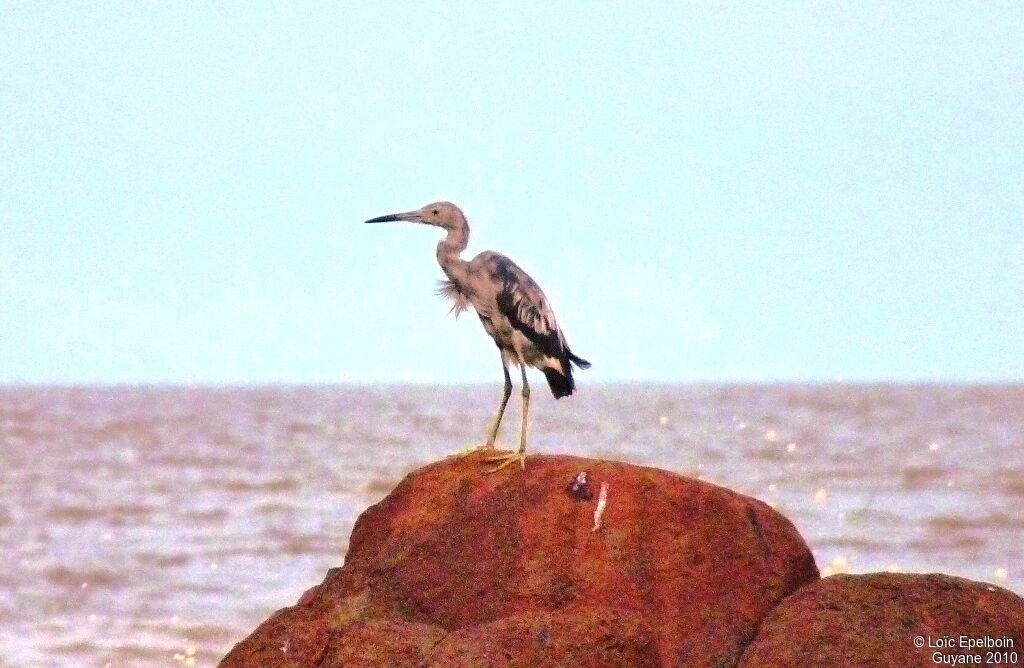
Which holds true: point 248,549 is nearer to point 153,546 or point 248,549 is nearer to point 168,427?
point 153,546

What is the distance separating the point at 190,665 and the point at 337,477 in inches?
674

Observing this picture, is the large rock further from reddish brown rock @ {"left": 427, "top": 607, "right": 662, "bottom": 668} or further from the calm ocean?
the calm ocean

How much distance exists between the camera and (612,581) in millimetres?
5867

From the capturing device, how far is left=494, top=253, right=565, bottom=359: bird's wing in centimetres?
684

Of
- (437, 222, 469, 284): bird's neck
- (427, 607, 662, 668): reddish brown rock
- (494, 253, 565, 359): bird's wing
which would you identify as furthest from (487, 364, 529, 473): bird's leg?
(427, 607, 662, 668): reddish brown rock

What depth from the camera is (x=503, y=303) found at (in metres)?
6.89

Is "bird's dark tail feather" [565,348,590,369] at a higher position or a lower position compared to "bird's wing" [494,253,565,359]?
lower

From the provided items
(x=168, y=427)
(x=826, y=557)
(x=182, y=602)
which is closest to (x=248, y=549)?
(x=182, y=602)

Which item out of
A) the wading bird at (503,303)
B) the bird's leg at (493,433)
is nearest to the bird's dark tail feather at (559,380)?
the wading bird at (503,303)

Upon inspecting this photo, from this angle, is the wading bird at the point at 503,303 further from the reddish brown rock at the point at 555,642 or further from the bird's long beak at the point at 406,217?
the reddish brown rock at the point at 555,642

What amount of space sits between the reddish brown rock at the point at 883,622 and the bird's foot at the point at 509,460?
1.41 m

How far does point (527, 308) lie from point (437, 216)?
698mm

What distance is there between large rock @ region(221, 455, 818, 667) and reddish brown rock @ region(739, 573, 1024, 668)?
0.94 ft

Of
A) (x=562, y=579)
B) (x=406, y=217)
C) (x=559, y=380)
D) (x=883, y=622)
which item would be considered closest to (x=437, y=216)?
(x=406, y=217)
